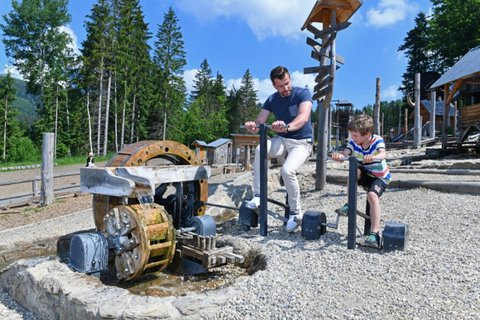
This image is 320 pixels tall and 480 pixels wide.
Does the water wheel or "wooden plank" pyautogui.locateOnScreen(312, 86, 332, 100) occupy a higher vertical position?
"wooden plank" pyautogui.locateOnScreen(312, 86, 332, 100)

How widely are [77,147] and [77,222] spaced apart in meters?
35.2

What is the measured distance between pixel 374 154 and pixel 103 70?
35.3 metres

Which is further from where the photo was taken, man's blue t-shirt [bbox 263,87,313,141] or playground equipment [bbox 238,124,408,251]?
man's blue t-shirt [bbox 263,87,313,141]

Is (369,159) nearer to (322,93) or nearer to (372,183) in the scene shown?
(372,183)

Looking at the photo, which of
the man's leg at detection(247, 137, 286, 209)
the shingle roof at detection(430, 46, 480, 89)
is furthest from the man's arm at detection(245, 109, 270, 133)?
the shingle roof at detection(430, 46, 480, 89)

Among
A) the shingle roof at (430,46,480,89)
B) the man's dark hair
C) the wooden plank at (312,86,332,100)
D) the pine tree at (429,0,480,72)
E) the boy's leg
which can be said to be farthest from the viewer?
the pine tree at (429,0,480,72)

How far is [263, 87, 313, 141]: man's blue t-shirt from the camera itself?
4574mm

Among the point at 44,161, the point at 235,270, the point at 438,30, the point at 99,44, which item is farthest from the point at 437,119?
the point at 235,270

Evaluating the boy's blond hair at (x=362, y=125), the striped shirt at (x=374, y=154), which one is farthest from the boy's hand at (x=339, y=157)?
the boy's blond hair at (x=362, y=125)

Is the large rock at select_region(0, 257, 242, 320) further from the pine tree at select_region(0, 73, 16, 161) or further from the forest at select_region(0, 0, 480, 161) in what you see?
the pine tree at select_region(0, 73, 16, 161)

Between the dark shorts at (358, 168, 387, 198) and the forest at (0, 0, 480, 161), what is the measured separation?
1162 inches

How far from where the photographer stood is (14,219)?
955 centimetres

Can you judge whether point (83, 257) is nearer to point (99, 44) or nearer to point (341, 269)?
point (341, 269)

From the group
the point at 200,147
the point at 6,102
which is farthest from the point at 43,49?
the point at 200,147
